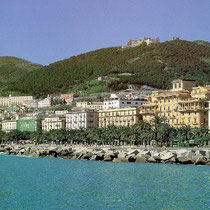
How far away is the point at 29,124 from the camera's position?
16925 centimetres

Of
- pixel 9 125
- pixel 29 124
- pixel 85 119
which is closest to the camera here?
pixel 85 119

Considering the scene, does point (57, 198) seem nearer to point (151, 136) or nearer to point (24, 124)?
point (151, 136)

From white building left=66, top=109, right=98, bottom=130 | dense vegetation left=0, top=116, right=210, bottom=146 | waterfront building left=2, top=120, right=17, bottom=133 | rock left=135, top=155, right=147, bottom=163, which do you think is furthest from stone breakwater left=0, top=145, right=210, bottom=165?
waterfront building left=2, top=120, right=17, bottom=133

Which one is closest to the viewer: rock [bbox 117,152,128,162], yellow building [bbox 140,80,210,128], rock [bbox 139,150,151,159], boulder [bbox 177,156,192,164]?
boulder [bbox 177,156,192,164]

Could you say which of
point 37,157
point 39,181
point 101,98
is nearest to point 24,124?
point 101,98

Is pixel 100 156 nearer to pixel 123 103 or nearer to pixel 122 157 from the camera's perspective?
pixel 122 157

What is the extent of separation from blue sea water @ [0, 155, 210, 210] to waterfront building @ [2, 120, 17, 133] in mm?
119354

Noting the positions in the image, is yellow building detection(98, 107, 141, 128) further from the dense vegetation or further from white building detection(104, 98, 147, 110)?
the dense vegetation

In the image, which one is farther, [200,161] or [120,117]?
[120,117]

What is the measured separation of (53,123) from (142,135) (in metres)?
68.2

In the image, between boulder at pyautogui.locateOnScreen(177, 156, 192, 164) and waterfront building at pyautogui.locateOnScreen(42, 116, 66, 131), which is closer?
boulder at pyautogui.locateOnScreen(177, 156, 192, 164)

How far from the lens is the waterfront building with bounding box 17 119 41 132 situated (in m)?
164

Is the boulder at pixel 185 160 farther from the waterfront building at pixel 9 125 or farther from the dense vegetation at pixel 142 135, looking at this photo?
the waterfront building at pixel 9 125

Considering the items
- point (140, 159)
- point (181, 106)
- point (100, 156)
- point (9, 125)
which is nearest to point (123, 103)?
point (181, 106)
